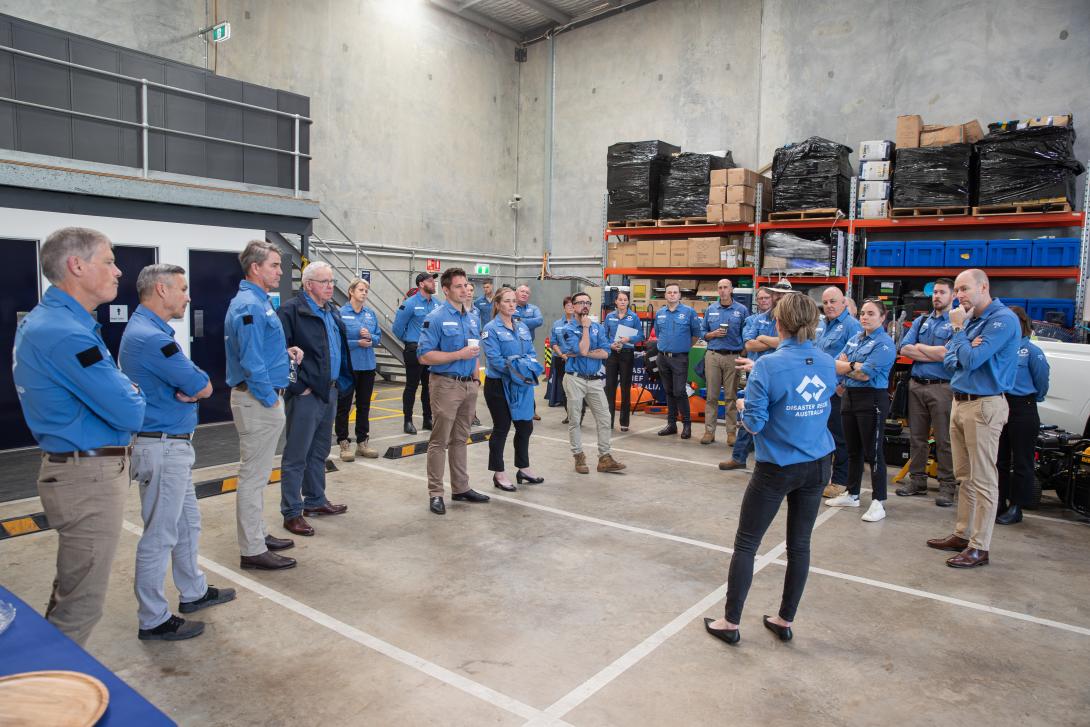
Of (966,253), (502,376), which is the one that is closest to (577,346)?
(502,376)

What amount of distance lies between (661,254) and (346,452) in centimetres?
761

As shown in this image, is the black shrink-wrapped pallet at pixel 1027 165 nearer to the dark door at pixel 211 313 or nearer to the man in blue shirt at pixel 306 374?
the man in blue shirt at pixel 306 374

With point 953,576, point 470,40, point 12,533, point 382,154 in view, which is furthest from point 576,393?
point 470,40

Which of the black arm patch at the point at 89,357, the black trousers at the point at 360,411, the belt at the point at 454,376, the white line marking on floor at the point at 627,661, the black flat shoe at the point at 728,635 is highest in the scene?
the black arm patch at the point at 89,357

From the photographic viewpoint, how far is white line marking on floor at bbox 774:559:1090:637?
417 centimetres

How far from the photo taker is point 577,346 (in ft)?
24.6

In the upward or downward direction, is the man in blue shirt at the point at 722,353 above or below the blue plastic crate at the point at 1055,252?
below

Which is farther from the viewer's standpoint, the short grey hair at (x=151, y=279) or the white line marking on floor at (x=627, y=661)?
the short grey hair at (x=151, y=279)

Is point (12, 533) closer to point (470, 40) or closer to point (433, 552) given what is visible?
point (433, 552)

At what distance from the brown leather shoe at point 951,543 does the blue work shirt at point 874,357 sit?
143 cm

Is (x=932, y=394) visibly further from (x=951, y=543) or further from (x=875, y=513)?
(x=951, y=543)

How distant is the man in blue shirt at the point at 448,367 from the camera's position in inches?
233

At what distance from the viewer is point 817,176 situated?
11.4 m

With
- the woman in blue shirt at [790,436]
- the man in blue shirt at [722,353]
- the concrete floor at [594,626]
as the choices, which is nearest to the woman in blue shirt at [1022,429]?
the concrete floor at [594,626]
